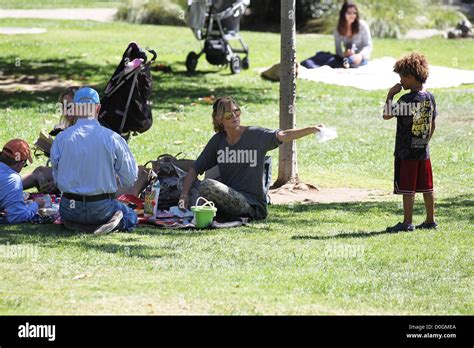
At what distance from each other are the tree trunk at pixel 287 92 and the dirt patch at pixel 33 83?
26.1ft

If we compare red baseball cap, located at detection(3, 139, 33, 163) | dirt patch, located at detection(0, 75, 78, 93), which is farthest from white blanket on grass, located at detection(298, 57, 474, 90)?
red baseball cap, located at detection(3, 139, 33, 163)

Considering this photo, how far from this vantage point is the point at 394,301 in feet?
24.1

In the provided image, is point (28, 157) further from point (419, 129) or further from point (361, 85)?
Result: point (361, 85)

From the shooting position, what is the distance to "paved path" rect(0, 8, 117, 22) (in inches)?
1239

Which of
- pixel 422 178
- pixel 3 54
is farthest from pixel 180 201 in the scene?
pixel 3 54

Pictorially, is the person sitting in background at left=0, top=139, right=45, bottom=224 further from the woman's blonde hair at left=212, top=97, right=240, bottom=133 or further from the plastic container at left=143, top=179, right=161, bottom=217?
the woman's blonde hair at left=212, top=97, right=240, bottom=133

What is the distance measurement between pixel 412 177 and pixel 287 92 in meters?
3.40

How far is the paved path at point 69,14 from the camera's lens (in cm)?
3147

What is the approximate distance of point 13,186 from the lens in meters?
9.97

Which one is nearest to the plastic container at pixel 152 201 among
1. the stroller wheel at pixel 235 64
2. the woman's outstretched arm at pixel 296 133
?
the woman's outstretched arm at pixel 296 133

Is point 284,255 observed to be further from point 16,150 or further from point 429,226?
point 16,150

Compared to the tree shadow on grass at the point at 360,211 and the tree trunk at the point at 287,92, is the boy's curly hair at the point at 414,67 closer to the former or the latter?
the tree shadow on grass at the point at 360,211
